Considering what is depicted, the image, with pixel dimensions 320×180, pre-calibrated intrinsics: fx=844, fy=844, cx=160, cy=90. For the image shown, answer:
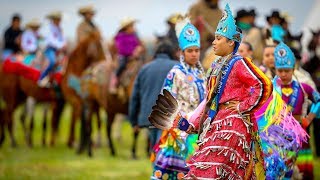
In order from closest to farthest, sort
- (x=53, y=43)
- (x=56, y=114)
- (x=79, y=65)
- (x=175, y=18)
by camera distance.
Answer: (x=175, y=18) → (x=79, y=65) → (x=53, y=43) → (x=56, y=114)

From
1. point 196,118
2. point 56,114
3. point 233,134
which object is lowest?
point 56,114

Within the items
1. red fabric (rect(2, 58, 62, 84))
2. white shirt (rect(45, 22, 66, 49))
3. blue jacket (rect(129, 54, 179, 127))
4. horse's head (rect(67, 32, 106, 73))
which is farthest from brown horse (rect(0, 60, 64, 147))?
blue jacket (rect(129, 54, 179, 127))

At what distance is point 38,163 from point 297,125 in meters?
7.98

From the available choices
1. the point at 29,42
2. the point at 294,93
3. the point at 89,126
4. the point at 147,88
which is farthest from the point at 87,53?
the point at 294,93

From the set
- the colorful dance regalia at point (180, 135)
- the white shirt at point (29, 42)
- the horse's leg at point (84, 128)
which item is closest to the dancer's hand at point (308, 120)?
the colorful dance regalia at point (180, 135)

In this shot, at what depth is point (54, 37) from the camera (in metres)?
21.4

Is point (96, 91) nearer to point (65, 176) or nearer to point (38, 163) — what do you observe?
point (38, 163)

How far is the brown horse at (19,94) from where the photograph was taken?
21.4 m

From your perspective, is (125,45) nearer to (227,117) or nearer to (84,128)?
(84,128)

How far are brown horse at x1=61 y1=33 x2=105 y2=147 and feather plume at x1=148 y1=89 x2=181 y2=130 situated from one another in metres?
11.0

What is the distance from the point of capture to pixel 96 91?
745 inches

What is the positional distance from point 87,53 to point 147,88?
8155 mm

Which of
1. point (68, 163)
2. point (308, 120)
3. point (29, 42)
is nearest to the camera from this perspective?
point (308, 120)

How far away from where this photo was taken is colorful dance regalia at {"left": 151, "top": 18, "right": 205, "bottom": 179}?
973 centimetres
